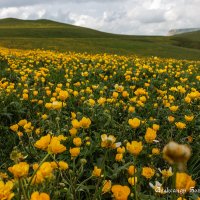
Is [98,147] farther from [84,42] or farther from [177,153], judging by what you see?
[84,42]

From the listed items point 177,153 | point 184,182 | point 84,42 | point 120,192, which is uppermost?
point 84,42

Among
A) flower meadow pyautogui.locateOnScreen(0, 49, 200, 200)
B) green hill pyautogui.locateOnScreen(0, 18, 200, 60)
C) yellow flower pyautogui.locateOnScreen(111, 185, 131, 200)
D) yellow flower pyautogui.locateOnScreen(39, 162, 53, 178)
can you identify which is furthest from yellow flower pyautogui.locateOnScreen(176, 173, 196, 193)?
green hill pyautogui.locateOnScreen(0, 18, 200, 60)

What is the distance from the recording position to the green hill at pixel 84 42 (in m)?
36.1

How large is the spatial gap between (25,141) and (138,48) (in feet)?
129

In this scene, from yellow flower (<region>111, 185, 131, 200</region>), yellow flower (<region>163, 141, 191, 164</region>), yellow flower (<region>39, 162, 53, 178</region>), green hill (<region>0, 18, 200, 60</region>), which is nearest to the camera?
yellow flower (<region>163, 141, 191, 164</region>)

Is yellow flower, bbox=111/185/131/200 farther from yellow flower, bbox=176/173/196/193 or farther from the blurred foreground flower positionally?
the blurred foreground flower

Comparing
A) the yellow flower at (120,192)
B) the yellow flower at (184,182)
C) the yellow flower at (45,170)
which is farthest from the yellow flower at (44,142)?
the yellow flower at (184,182)

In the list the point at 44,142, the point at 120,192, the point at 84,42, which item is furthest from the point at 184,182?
the point at 84,42

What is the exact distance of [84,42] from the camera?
41594 mm

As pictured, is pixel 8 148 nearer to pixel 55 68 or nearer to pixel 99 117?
pixel 99 117

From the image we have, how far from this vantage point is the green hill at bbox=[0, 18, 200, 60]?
36.1 metres

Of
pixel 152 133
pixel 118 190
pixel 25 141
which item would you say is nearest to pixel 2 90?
pixel 25 141

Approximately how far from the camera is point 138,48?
143 feet

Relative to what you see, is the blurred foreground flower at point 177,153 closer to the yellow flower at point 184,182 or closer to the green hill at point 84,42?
the yellow flower at point 184,182
